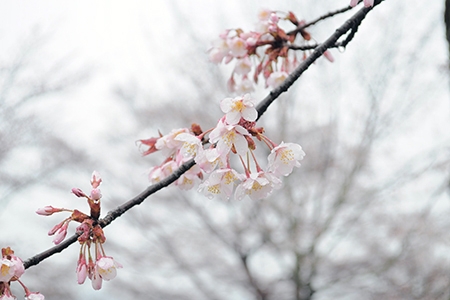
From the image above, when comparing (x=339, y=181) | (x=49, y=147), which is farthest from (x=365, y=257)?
(x=49, y=147)

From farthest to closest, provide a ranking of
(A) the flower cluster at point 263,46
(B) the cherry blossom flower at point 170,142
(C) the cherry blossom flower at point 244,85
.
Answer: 1. (C) the cherry blossom flower at point 244,85
2. (A) the flower cluster at point 263,46
3. (B) the cherry blossom flower at point 170,142

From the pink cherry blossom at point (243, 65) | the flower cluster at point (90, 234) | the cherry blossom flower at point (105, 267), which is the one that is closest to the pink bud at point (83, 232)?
the flower cluster at point (90, 234)

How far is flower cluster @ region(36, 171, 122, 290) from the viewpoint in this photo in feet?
1.98

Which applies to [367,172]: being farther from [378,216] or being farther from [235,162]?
[235,162]

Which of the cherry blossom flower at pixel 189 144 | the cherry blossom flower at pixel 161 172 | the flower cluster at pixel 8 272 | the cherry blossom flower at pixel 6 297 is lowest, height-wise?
the cherry blossom flower at pixel 6 297

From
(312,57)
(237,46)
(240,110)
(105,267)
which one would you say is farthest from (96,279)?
(237,46)

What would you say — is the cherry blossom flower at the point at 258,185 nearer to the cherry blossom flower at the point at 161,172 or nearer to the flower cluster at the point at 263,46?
the cherry blossom flower at the point at 161,172

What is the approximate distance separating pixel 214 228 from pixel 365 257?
5.95 ft

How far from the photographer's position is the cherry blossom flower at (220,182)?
652mm

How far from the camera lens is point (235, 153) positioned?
0.62 metres

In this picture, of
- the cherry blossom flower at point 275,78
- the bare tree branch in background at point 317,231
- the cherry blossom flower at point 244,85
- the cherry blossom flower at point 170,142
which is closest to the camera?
→ the cherry blossom flower at point 170,142

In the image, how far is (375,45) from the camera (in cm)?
527

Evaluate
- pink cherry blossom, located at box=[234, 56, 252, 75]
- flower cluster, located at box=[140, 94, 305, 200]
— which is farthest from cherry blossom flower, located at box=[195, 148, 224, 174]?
pink cherry blossom, located at box=[234, 56, 252, 75]

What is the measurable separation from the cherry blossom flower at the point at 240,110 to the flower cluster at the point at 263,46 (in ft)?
1.39
